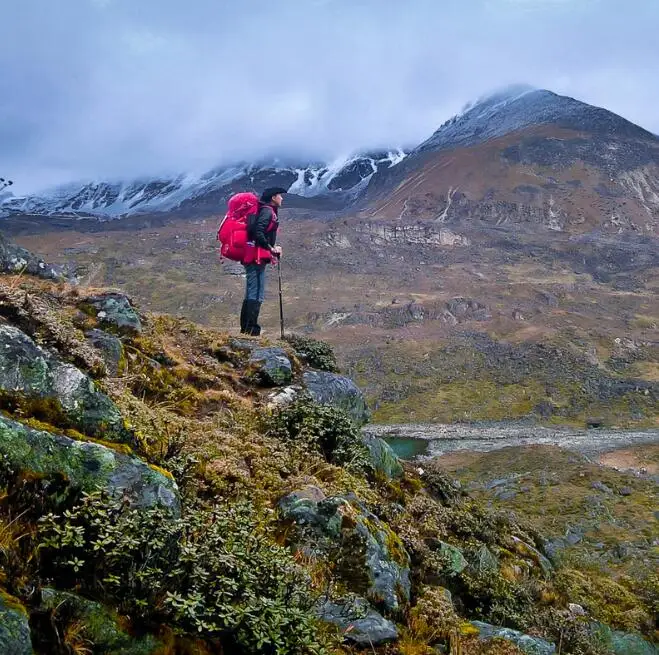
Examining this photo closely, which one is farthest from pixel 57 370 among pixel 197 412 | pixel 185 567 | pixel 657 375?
pixel 657 375

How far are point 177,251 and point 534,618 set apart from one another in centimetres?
9776

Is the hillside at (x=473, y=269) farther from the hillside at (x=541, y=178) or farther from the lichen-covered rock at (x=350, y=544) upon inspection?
the lichen-covered rock at (x=350, y=544)

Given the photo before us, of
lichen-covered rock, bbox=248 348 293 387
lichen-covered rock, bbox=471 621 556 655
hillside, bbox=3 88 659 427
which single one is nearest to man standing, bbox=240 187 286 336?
lichen-covered rock, bbox=248 348 293 387

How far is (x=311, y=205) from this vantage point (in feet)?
481

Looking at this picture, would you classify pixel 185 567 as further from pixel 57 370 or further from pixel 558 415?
pixel 558 415

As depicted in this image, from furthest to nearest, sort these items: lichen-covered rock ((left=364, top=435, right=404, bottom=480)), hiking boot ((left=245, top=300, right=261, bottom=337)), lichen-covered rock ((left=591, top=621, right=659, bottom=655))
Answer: hiking boot ((left=245, top=300, right=261, bottom=337)) → lichen-covered rock ((left=364, top=435, right=404, bottom=480)) → lichen-covered rock ((left=591, top=621, right=659, bottom=655))

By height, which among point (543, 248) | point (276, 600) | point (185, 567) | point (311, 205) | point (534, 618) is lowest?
point (534, 618)

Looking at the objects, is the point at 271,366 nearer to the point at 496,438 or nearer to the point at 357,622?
the point at 357,622

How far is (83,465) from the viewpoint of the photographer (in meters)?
3.12

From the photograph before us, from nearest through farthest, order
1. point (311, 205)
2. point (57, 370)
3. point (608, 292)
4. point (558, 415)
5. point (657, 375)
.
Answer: point (57, 370) → point (558, 415) → point (657, 375) → point (608, 292) → point (311, 205)

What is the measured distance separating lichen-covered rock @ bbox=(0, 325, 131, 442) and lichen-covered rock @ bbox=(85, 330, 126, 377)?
2637 mm

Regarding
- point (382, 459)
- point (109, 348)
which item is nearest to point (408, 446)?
point (382, 459)

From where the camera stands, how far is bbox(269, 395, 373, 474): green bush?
655 centimetres

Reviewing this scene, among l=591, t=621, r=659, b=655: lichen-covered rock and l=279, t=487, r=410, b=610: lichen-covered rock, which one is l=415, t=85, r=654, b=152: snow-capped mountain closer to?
l=591, t=621, r=659, b=655: lichen-covered rock
